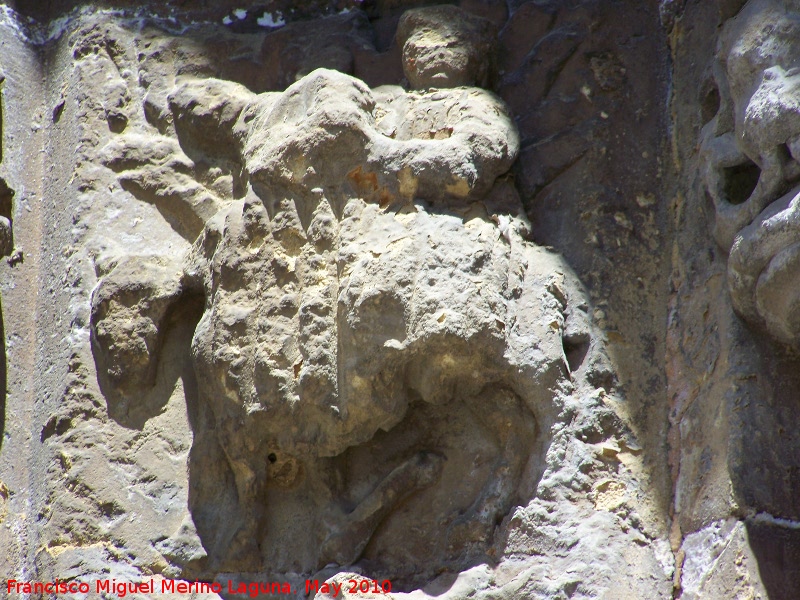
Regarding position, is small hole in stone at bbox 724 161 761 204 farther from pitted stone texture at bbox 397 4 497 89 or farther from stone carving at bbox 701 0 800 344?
pitted stone texture at bbox 397 4 497 89

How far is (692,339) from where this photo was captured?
1.65 meters

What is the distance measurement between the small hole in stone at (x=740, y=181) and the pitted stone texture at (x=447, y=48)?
0.46 m

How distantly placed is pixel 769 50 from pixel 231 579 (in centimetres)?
107

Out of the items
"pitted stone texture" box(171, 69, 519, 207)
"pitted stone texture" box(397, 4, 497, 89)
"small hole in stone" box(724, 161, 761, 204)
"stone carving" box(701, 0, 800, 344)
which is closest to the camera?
"stone carving" box(701, 0, 800, 344)

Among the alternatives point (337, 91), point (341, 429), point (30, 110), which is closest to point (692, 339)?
point (341, 429)

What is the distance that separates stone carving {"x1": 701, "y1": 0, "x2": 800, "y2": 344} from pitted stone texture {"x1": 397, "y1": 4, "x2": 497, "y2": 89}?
0.41m

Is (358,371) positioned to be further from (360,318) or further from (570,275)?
(570,275)

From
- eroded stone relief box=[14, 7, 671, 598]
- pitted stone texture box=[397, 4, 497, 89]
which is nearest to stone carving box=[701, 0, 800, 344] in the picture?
eroded stone relief box=[14, 7, 671, 598]

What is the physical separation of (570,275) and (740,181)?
282 millimetres

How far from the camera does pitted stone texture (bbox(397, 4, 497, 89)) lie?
186cm

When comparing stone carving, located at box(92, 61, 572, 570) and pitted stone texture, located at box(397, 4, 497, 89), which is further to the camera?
pitted stone texture, located at box(397, 4, 497, 89)

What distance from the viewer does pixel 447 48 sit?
1859 millimetres

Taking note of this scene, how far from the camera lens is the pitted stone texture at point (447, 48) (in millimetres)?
1855

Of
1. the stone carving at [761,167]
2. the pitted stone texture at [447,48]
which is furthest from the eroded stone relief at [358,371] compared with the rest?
the stone carving at [761,167]
